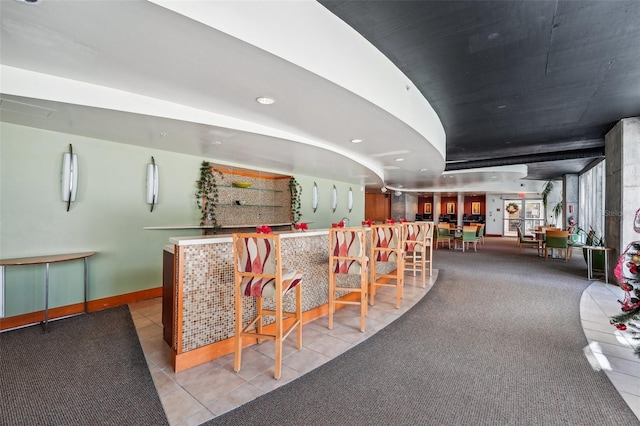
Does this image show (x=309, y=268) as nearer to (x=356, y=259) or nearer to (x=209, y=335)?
(x=356, y=259)

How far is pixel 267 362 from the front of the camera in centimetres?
251

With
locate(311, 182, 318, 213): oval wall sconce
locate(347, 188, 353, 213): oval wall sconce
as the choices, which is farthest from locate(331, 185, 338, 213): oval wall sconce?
locate(311, 182, 318, 213): oval wall sconce

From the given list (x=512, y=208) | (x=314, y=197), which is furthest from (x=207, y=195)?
(x=512, y=208)

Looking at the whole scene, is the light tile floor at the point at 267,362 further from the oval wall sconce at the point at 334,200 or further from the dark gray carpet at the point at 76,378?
the oval wall sconce at the point at 334,200

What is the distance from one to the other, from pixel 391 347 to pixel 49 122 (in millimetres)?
4651

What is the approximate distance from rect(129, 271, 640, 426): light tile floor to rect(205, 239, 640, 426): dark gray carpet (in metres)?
0.10

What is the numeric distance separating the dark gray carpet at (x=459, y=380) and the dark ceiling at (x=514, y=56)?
3.04 metres

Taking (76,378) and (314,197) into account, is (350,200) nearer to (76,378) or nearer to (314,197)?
(314,197)

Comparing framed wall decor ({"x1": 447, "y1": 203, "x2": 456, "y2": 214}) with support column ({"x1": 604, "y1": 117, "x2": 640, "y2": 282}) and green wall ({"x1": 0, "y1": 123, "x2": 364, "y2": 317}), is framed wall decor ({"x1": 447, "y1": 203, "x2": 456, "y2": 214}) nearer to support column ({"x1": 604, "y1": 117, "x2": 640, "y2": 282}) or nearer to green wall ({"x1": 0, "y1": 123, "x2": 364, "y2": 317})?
support column ({"x1": 604, "y1": 117, "x2": 640, "y2": 282})

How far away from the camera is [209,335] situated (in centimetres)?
258

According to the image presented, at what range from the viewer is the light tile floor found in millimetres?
1987

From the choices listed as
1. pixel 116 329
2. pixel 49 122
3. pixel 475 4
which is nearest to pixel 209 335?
pixel 116 329

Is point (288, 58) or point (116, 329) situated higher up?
point (288, 58)

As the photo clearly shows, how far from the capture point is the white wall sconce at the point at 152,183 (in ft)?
14.7
